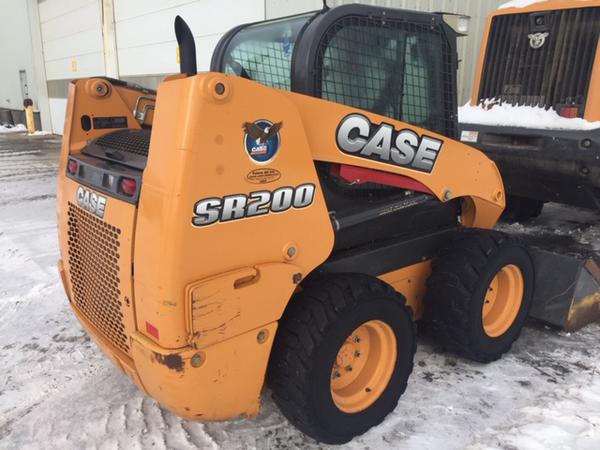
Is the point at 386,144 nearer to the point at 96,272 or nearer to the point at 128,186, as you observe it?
the point at 128,186

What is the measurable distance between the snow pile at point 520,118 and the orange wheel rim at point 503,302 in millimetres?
1959

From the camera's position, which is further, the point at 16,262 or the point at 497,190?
the point at 16,262

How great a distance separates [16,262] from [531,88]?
210 inches

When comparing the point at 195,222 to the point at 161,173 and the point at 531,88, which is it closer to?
the point at 161,173

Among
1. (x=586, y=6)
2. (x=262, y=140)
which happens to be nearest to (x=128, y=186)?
(x=262, y=140)

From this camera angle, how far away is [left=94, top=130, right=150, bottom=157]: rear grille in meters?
2.62

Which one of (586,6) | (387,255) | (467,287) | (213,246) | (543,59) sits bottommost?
(467,287)

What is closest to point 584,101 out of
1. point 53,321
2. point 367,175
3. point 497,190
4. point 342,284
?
point 497,190

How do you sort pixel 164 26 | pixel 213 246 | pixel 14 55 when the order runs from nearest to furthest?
pixel 213 246
pixel 164 26
pixel 14 55

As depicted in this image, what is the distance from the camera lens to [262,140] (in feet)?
6.67

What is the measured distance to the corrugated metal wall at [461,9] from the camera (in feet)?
23.1

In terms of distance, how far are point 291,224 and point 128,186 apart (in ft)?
2.32

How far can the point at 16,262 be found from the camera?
199 inches

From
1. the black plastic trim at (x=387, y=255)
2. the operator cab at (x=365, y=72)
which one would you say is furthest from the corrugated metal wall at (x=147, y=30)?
the black plastic trim at (x=387, y=255)
